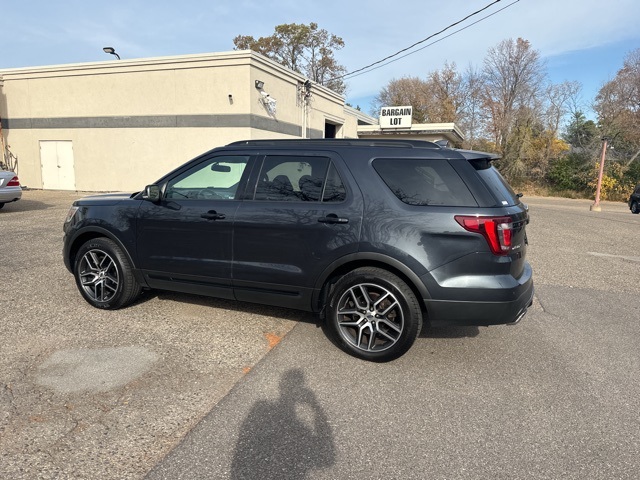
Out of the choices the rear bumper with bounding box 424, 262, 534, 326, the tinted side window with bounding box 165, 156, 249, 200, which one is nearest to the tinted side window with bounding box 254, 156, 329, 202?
the tinted side window with bounding box 165, 156, 249, 200

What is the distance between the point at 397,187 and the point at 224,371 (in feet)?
6.70

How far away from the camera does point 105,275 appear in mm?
4527

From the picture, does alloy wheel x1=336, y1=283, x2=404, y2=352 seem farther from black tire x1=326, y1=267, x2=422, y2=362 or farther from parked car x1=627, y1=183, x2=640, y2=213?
parked car x1=627, y1=183, x2=640, y2=213

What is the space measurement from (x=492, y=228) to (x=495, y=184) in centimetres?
52

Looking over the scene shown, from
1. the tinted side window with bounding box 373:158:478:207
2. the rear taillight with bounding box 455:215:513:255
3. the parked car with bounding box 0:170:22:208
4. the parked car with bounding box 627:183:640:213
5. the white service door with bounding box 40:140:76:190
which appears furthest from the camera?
the parked car with bounding box 627:183:640:213

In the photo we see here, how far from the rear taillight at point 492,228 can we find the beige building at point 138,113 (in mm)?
12236

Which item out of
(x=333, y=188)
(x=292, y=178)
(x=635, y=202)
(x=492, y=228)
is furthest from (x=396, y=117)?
(x=492, y=228)

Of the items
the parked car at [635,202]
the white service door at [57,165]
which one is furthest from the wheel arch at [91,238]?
the parked car at [635,202]

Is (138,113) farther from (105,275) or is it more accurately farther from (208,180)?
(208,180)

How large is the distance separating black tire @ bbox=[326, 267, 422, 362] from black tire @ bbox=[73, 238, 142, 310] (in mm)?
2274

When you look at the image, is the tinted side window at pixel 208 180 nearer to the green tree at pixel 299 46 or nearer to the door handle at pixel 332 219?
the door handle at pixel 332 219

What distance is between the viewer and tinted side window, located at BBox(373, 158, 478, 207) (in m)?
3.29

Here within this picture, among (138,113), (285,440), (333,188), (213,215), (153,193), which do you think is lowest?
(285,440)

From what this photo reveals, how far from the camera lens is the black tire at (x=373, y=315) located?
339 centimetres
